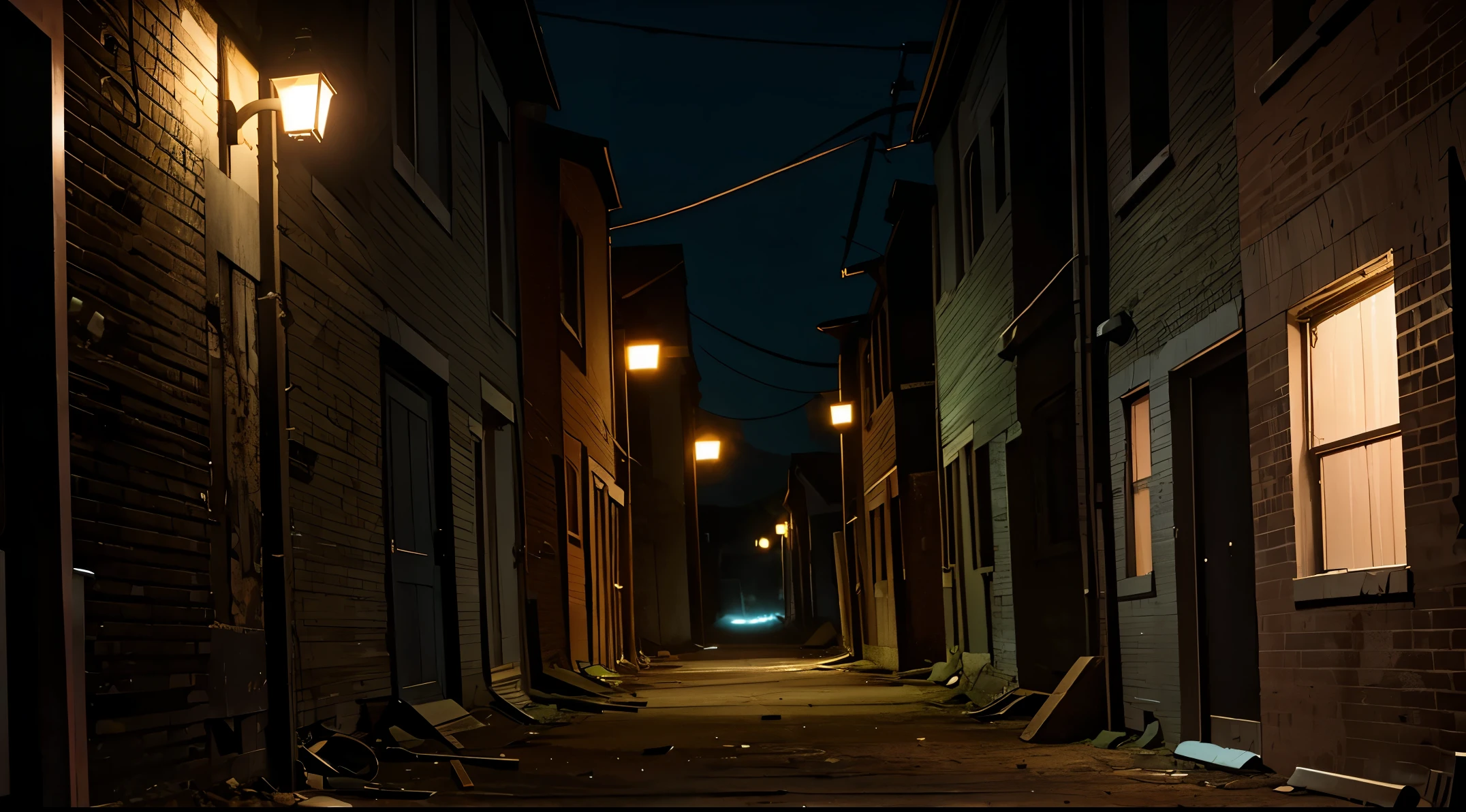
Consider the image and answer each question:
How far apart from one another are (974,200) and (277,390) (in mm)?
9575

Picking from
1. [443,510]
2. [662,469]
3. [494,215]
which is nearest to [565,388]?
[494,215]

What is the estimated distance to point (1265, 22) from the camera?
21.8ft

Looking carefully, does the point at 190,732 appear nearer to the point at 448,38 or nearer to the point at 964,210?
the point at 448,38

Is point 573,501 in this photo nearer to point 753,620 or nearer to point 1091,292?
point 1091,292

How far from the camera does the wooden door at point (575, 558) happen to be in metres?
16.2

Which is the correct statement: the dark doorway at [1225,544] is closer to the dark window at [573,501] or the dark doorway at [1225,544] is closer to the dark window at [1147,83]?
the dark window at [1147,83]

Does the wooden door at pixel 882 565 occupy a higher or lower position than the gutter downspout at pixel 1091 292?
lower

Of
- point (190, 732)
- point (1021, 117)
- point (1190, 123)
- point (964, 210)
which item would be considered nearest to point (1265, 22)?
point (1190, 123)

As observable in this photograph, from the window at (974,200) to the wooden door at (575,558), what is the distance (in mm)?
5658

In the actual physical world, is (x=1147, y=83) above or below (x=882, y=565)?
above

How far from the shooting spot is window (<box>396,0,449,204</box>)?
9812 mm

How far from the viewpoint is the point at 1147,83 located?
9148 mm

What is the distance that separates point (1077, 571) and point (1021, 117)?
410cm

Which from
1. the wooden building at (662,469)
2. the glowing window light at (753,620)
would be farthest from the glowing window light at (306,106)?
the glowing window light at (753,620)
